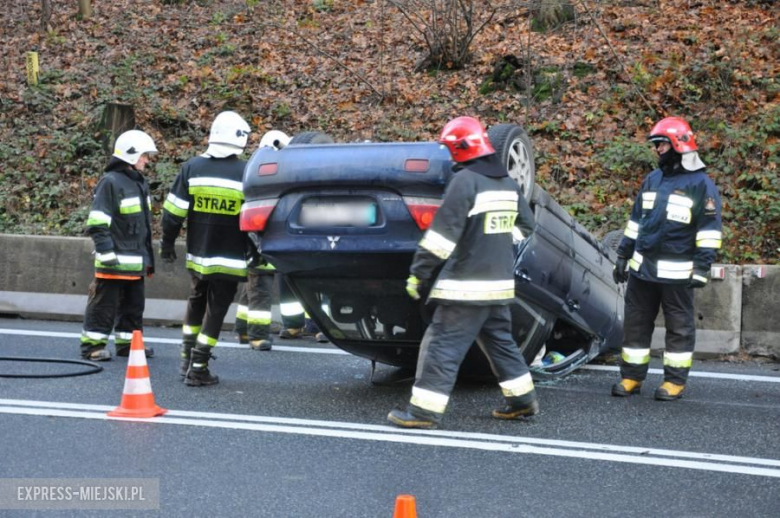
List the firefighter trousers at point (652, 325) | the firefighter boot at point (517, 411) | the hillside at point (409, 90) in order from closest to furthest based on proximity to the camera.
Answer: the firefighter boot at point (517, 411) → the firefighter trousers at point (652, 325) → the hillside at point (409, 90)

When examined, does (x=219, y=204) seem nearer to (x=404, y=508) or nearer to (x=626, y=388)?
(x=626, y=388)

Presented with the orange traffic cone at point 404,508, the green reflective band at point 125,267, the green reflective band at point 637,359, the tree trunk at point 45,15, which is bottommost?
the green reflective band at point 637,359

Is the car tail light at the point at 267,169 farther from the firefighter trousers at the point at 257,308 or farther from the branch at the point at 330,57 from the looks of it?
the branch at the point at 330,57

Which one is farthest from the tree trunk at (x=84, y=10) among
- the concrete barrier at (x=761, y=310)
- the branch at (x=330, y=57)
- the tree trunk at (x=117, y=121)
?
the concrete barrier at (x=761, y=310)

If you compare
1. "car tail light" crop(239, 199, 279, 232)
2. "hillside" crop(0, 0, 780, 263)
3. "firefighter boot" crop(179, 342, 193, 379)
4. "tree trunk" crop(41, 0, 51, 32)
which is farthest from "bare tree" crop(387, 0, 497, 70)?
"car tail light" crop(239, 199, 279, 232)

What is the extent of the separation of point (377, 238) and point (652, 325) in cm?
221

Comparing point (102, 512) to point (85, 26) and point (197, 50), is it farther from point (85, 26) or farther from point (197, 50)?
point (85, 26)

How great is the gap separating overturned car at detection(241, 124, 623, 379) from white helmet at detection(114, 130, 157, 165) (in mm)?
1898

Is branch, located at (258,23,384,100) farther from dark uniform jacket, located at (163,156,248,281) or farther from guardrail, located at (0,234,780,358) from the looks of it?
dark uniform jacket, located at (163,156,248,281)

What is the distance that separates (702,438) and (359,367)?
291 cm

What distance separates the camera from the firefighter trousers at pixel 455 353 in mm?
5719

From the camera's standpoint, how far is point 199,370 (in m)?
6.93

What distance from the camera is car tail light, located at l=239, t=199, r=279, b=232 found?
6.05 m

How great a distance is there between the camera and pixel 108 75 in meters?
15.8
